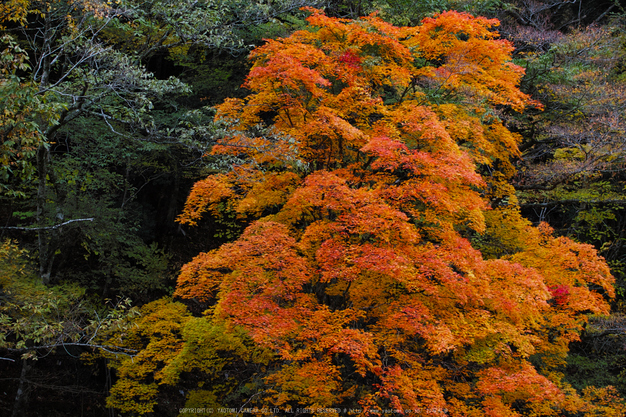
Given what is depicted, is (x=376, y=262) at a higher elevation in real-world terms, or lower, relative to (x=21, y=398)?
higher

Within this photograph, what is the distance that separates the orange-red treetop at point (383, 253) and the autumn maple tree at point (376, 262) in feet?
0.13

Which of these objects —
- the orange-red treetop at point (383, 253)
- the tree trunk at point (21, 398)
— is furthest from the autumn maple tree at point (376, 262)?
the tree trunk at point (21, 398)

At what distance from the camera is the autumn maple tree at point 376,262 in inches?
287

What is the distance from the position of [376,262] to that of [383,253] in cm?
21

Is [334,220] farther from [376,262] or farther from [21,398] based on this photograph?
[21,398]

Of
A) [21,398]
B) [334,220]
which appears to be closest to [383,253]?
[334,220]

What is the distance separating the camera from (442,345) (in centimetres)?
654

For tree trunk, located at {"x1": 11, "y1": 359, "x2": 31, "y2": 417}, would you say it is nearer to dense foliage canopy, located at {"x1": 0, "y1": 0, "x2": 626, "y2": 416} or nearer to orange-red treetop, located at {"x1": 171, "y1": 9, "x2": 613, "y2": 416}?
dense foliage canopy, located at {"x1": 0, "y1": 0, "x2": 626, "y2": 416}

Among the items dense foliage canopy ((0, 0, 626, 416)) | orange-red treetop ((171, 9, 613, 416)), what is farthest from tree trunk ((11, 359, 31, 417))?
orange-red treetop ((171, 9, 613, 416))

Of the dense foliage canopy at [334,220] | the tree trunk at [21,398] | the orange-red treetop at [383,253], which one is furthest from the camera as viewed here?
the tree trunk at [21,398]

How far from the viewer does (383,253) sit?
7.00 m

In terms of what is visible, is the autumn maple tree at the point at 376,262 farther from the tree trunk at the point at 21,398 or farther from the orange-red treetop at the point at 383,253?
the tree trunk at the point at 21,398

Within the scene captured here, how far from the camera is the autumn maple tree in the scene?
23.9 feet

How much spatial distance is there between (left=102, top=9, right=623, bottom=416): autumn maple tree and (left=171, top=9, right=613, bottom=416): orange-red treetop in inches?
1.6
